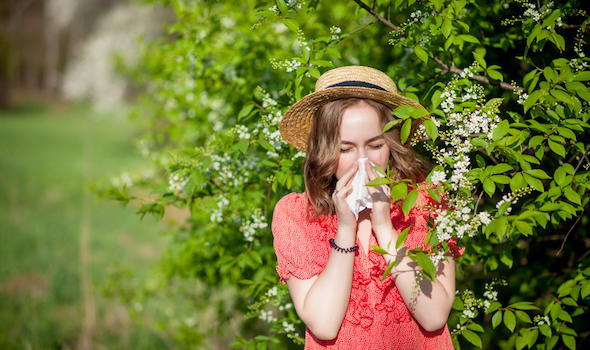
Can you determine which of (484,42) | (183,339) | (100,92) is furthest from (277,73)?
(100,92)

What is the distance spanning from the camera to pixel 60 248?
6391mm

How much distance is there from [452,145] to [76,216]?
8030 mm

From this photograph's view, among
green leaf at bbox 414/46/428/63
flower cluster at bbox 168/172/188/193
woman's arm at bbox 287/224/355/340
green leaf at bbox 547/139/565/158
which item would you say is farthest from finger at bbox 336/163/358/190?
flower cluster at bbox 168/172/188/193

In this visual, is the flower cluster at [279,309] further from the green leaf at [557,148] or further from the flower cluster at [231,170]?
the green leaf at [557,148]

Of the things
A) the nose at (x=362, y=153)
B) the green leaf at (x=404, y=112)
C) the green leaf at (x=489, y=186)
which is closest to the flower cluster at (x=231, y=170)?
the nose at (x=362, y=153)

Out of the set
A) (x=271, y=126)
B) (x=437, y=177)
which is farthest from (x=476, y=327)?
(x=271, y=126)

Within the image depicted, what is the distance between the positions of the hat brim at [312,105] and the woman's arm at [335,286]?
38cm

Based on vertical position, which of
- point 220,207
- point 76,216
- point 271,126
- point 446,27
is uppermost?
point 446,27

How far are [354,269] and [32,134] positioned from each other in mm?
19443

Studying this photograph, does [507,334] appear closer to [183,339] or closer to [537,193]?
[537,193]

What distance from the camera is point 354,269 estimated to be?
170 cm

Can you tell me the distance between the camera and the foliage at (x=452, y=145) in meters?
1.52

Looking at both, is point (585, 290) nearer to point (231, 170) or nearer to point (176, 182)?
point (231, 170)

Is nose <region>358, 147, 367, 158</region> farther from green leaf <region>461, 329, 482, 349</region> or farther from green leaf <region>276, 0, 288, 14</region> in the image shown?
green leaf <region>461, 329, 482, 349</region>
